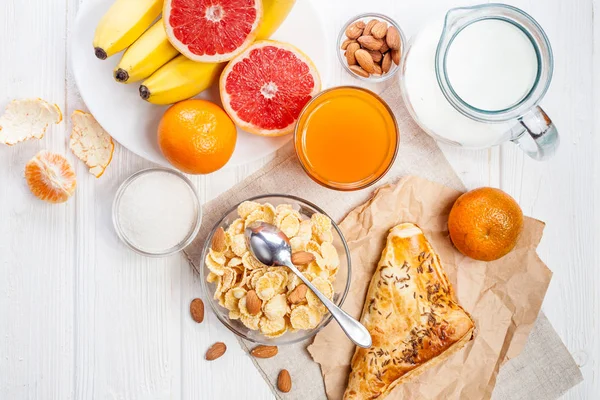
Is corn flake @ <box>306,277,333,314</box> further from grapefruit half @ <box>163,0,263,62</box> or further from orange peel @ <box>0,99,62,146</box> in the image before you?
orange peel @ <box>0,99,62,146</box>

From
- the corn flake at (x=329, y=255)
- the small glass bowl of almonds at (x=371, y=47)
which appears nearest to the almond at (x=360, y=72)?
the small glass bowl of almonds at (x=371, y=47)

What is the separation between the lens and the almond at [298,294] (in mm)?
1368

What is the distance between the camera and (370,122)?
4.55ft

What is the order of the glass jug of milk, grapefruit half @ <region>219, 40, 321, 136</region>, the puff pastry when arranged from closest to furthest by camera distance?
1. the glass jug of milk
2. grapefruit half @ <region>219, 40, 321, 136</region>
3. the puff pastry

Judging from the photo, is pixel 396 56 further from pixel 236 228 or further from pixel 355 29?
pixel 236 228

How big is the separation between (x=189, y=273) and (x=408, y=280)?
596 mm

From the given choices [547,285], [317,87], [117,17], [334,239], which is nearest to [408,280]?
[334,239]

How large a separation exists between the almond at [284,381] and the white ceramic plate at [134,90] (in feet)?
1.93

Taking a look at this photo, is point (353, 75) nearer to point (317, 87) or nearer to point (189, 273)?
point (317, 87)

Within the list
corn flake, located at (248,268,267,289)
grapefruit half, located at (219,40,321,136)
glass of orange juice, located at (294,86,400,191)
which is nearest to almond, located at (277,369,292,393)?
corn flake, located at (248,268,267,289)

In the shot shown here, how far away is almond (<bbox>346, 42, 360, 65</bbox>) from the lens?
1468 millimetres

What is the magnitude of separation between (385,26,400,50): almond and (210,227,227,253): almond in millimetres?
662

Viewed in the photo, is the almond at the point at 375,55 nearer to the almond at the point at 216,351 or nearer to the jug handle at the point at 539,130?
the jug handle at the point at 539,130

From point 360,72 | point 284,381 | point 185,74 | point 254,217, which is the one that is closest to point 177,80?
point 185,74
